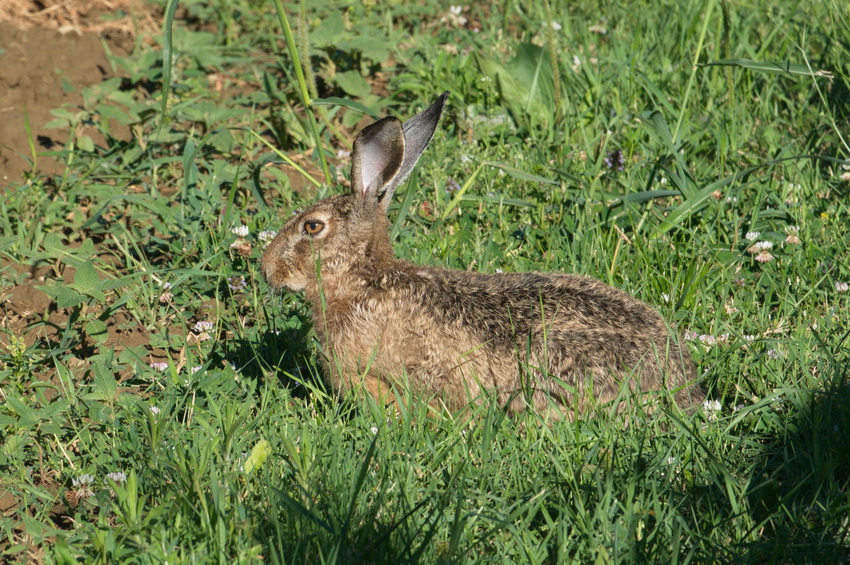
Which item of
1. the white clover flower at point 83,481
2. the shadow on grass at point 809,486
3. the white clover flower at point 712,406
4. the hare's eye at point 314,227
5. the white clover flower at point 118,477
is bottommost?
the white clover flower at point 712,406

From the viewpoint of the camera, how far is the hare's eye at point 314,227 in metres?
4.70

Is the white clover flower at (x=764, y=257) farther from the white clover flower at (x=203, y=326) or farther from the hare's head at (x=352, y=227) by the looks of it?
the white clover flower at (x=203, y=326)

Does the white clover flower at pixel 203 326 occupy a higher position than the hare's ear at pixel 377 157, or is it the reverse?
the hare's ear at pixel 377 157

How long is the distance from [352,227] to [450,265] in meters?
0.97

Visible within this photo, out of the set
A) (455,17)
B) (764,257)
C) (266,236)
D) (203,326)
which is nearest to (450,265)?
(266,236)

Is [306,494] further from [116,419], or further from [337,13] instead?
[337,13]

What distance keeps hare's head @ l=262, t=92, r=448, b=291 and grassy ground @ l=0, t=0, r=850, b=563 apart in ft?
1.13

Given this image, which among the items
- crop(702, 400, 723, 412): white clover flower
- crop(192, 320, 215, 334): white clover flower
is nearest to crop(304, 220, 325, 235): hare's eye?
crop(192, 320, 215, 334): white clover flower

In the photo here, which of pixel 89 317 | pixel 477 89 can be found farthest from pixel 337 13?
pixel 89 317

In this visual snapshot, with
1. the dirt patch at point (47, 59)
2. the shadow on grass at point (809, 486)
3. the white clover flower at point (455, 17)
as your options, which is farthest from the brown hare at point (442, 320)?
the white clover flower at point (455, 17)

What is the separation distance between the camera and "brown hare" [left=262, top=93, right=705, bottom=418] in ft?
13.7

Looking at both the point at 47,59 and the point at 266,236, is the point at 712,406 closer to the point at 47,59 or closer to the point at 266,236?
the point at 266,236

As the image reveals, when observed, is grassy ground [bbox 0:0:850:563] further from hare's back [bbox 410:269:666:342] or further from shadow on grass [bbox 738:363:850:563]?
hare's back [bbox 410:269:666:342]

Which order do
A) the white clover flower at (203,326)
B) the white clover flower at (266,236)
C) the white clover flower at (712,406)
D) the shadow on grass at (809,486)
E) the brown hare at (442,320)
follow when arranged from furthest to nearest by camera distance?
the white clover flower at (266,236) < the white clover flower at (203,326) < the brown hare at (442,320) < the white clover flower at (712,406) < the shadow on grass at (809,486)
